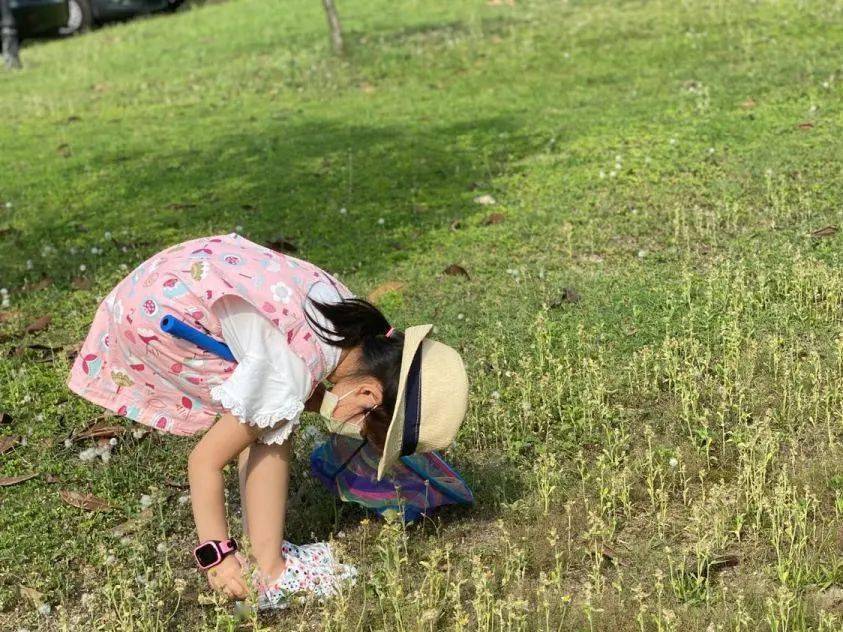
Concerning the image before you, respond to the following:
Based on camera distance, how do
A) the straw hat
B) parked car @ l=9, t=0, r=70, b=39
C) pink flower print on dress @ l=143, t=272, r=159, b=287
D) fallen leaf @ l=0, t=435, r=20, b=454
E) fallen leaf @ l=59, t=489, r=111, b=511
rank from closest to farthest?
the straw hat, pink flower print on dress @ l=143, t=272, r=159, b=287, fallen leaf @ l=59, t=489, r=111, b=511, fallen leaf @ l=0, t=435, r=20, b=454, parked car @ l=9, t=0, r=70, b=39

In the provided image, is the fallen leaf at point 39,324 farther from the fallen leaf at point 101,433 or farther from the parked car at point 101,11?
the parked car at point 101,11

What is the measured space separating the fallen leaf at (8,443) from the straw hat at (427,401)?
2.24m

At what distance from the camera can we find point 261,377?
11.9 feet

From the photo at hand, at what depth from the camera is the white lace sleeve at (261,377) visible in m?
3.58

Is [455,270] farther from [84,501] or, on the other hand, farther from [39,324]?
[84,501]

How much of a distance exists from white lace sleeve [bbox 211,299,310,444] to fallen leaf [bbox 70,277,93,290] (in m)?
3.59

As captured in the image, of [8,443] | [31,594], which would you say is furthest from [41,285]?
[31,594]

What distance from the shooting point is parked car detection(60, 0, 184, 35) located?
65.9ft

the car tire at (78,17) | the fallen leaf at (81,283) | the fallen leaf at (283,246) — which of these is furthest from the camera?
the car tire at (78,17)

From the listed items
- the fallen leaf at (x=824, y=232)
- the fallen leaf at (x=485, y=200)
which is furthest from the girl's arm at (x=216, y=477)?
the fallen leaf at (x=485, y=200)

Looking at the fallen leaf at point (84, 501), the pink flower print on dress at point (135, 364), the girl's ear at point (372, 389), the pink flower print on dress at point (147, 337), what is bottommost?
the fallen leaf at point (84, 501)

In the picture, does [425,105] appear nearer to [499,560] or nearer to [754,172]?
[754,172]

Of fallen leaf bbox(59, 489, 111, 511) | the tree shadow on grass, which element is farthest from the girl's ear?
the tree shadow on grass

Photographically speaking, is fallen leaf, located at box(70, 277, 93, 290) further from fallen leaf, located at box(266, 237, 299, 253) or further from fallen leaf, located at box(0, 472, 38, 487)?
fallen leaf, located at box(0, 472, 38, 487)
